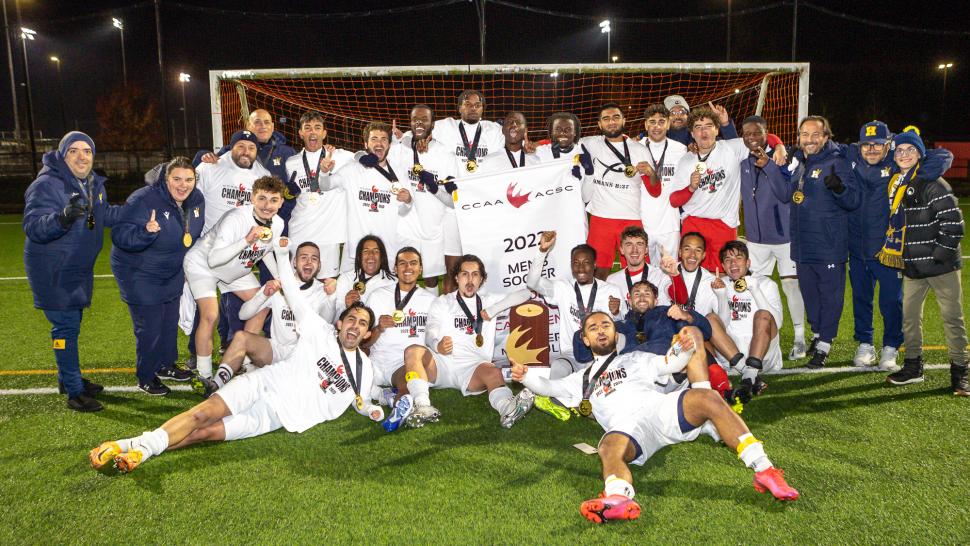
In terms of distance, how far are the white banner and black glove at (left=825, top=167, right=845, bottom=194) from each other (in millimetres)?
2450

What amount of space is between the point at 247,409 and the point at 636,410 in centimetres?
280

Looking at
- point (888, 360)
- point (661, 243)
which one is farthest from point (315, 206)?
point (888, 360)

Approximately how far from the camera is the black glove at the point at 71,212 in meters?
5.24

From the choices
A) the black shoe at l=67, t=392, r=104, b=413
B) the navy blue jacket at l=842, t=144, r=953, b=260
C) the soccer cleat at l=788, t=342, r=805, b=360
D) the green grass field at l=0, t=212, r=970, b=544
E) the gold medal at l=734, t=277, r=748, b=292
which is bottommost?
the green grass field at l=0, t=212, r=970, b=544

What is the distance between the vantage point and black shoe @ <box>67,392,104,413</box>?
561 cm

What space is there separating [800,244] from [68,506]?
6.57 meters

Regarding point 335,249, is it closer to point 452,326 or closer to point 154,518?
point 452,326

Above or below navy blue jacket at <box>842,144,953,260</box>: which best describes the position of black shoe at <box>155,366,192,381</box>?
below

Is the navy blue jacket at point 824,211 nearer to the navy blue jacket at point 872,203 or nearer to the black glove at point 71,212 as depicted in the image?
the navy blue jacket at point 872,203

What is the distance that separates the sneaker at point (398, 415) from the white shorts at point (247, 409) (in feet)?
2.71

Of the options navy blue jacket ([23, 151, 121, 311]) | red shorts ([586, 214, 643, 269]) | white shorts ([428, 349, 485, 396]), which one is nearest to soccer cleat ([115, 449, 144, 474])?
navy blue jacket ([23, 151, 121, 311])

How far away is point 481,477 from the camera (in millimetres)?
4309

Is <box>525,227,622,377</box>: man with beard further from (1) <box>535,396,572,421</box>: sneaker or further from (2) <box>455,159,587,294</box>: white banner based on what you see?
(1) <box>535,396,572,421</box>: sneaker

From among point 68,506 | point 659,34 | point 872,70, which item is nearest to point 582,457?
point 68,506
